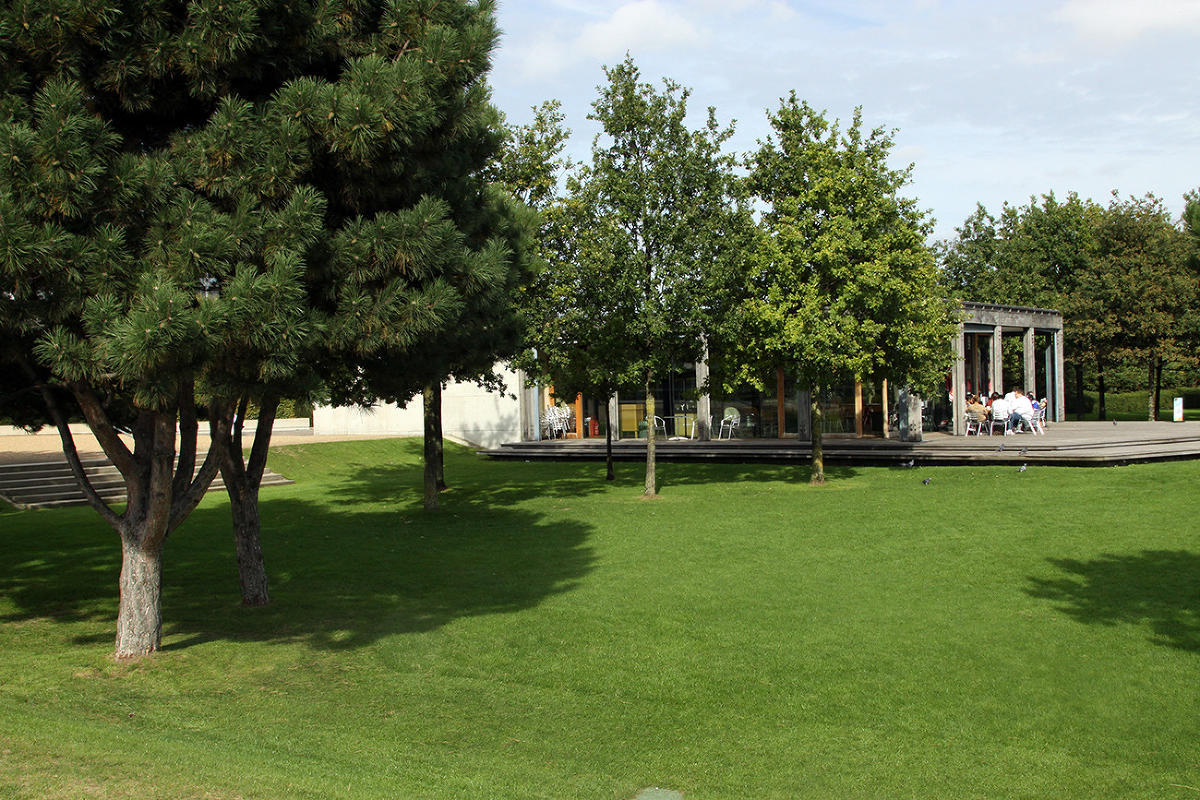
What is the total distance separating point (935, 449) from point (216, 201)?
68.8 ft

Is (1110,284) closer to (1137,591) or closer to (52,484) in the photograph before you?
(1137,591)

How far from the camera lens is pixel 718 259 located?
19344 millimetres

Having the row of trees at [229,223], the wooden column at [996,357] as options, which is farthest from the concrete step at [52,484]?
the wooden column at [996,357]

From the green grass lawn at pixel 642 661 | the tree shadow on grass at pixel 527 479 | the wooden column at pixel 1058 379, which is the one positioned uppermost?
the wooden column at pixel 1058 379

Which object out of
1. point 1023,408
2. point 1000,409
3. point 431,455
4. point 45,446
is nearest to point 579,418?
point 1000,409

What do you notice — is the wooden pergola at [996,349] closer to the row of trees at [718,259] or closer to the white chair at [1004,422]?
the white chair at [1004,422]

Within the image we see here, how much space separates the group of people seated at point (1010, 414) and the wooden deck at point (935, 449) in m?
0.60

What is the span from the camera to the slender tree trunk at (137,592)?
29.4 ft

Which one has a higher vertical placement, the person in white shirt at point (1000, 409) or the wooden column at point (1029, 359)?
the wooden column at point (1029, 359)

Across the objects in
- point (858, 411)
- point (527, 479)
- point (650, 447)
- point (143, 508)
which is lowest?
point (527, 479)

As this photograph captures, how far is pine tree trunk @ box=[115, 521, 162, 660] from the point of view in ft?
29.4

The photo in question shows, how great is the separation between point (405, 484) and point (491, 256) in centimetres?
1760

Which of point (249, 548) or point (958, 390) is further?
point (958, 390)

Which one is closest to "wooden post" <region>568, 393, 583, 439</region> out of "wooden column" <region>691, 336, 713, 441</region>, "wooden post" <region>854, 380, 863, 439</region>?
"wooden column" <region>691, 336, 713, 441</region>
